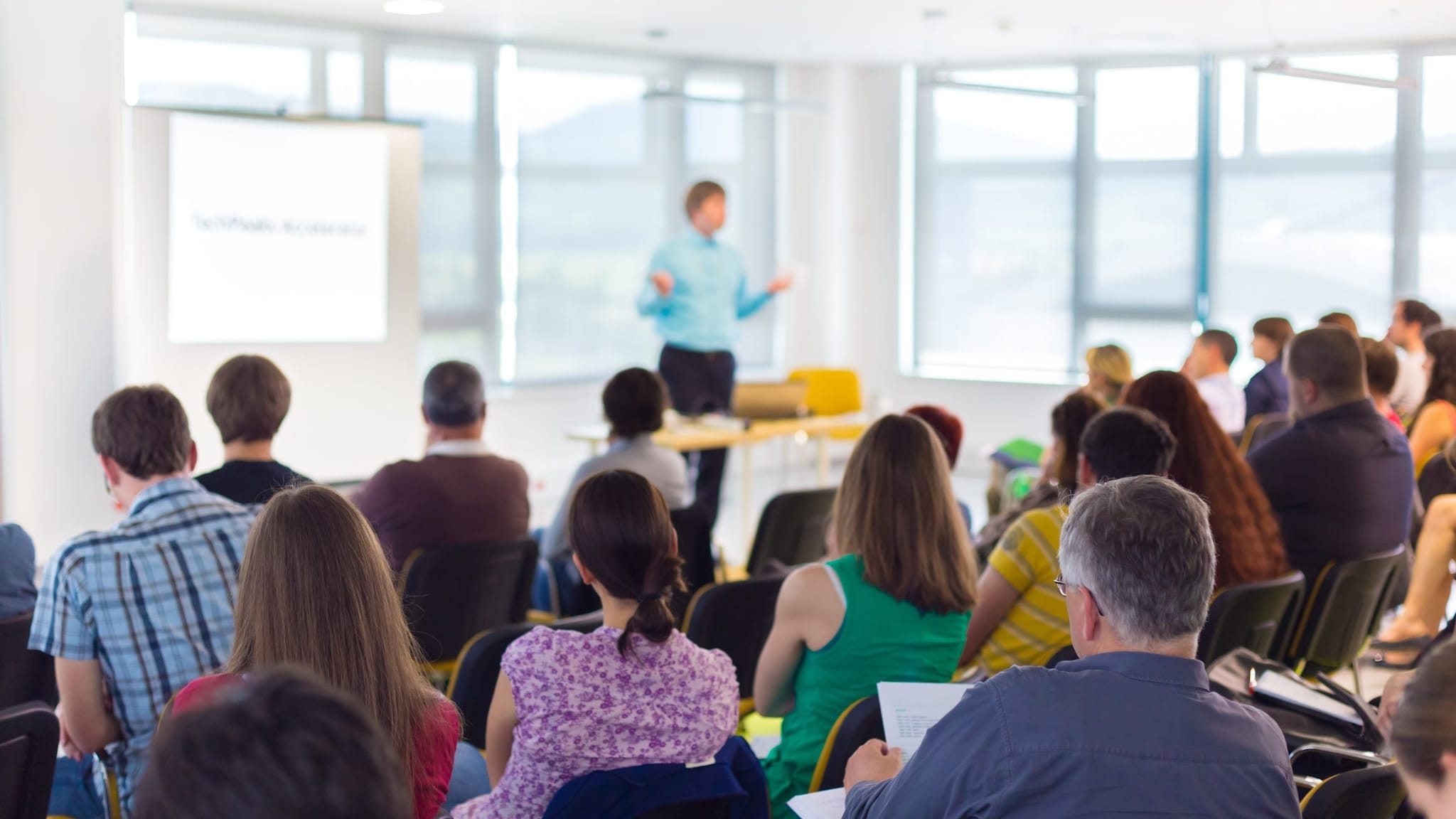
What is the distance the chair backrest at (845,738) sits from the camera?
7.20 ft

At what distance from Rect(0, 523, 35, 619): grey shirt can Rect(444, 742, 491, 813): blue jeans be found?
92 centimetres

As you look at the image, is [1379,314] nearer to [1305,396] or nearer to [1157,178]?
[1157,178]

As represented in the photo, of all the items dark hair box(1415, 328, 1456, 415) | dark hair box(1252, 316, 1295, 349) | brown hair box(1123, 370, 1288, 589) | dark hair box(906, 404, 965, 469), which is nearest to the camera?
brown hair box(1123, 370, 1288, 589)

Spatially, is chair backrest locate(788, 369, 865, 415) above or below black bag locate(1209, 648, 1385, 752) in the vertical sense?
above

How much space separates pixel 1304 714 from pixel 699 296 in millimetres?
5385

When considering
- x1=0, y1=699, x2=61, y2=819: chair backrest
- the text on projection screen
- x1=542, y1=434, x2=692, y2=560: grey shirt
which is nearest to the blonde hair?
x1=542, y1=434, x2=692, y2=560: grey shirt

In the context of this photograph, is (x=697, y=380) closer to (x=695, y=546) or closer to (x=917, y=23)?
(x=917, y=23)

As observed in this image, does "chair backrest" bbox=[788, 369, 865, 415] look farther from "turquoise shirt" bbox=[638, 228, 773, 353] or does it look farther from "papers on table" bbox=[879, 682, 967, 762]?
"papers on table" bbox=[879, 682, 967, 762]

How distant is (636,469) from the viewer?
4305 millimetres

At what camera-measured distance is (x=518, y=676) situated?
2139 millimetres

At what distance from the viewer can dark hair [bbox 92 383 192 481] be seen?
107 inches

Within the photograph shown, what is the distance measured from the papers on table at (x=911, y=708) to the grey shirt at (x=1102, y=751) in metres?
0.48

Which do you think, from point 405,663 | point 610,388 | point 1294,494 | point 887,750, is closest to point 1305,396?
point 1294,494

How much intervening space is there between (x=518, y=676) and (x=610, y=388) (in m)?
2.26
